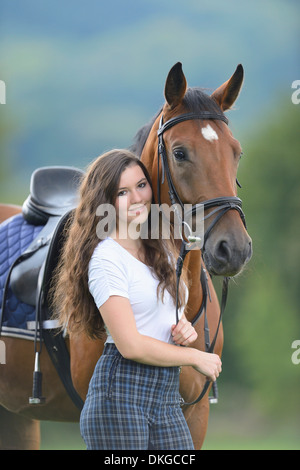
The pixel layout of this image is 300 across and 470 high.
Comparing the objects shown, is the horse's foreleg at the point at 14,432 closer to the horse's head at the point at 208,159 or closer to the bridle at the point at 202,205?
the bridle at the point at 202,205

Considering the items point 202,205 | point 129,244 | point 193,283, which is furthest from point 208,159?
point 193,283

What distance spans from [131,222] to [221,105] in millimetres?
896

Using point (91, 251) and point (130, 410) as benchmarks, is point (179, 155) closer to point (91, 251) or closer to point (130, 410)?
point (91, 251)

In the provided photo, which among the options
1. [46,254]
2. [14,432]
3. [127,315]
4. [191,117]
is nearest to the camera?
[127,315]

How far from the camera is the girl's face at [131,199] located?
224 cm

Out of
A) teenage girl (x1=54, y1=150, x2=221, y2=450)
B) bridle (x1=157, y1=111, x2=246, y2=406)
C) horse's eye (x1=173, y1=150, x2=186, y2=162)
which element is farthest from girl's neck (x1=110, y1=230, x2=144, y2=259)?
horse's eye (x1=173, y1=150, x2=186, y2=162)

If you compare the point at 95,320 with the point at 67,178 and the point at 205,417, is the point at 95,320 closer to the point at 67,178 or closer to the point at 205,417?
the point at 205,417

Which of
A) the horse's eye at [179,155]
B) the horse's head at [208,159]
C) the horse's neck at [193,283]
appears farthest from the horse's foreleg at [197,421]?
the horse's eye at [179,155]

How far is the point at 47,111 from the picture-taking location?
123ft

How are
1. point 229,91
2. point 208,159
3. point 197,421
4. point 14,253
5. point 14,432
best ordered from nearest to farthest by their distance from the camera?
point 208,159, point 229,91, point 197,421, point 14,253, point 14,432

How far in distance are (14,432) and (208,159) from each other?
273 centimetres

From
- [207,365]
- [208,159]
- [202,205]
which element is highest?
[208,159]

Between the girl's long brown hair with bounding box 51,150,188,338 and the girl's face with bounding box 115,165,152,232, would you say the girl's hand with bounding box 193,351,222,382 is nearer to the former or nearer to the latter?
the girl's long brown hair with bounding box 51,150,188,338

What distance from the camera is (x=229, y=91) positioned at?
2871 millimetres
